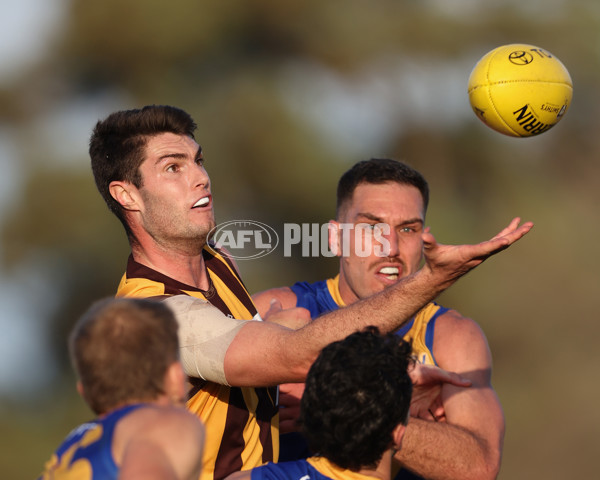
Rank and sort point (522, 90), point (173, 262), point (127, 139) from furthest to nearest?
point (522, 90) → point (127, 139) → point (173, 262)

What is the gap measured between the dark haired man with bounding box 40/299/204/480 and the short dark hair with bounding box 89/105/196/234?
6.38 ft

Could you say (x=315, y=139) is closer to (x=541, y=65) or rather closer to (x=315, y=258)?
(x=315, y=258)

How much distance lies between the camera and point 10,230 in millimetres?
15859

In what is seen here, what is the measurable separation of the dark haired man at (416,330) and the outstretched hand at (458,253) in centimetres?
41

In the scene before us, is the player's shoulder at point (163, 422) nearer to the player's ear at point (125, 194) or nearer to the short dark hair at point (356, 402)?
the short dark hair at point (356, 402)

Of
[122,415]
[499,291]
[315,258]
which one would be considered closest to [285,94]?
[315,258]

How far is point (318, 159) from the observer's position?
1627 cm

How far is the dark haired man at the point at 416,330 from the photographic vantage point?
470 centimetres

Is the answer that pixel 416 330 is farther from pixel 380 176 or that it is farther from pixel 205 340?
pixel 205 340

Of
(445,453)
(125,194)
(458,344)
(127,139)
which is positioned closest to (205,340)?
(125,194)

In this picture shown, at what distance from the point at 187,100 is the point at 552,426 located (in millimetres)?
8387

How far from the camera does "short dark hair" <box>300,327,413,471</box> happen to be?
366 cm
